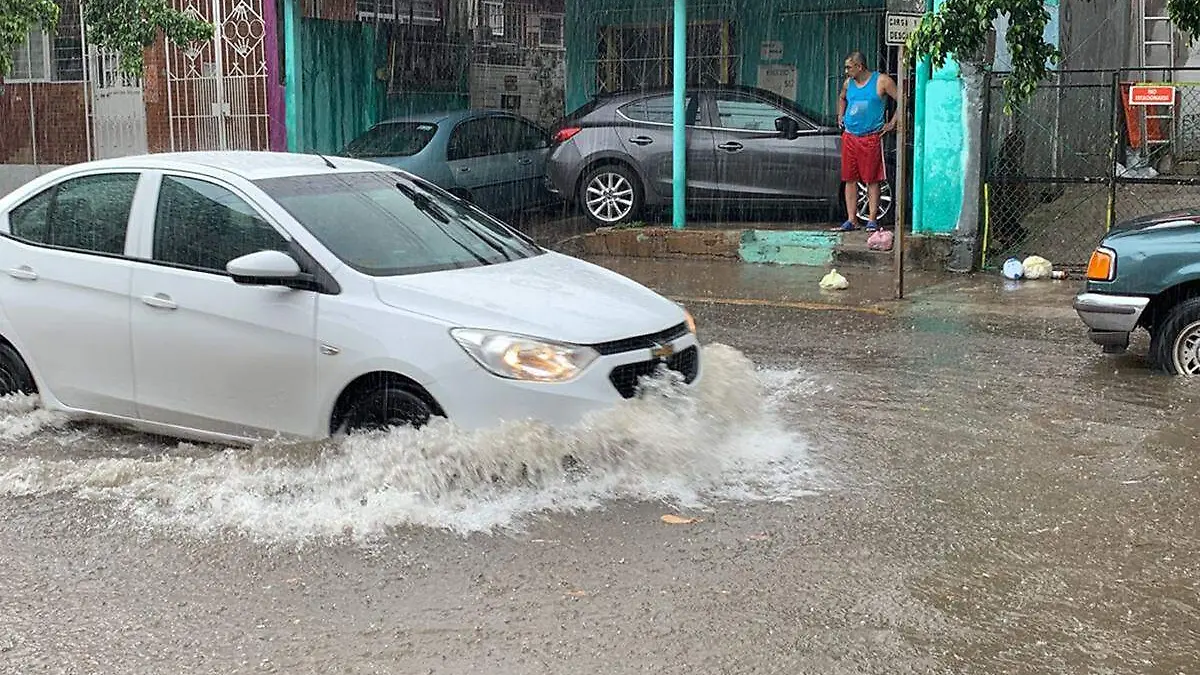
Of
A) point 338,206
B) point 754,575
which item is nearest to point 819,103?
point 338,206

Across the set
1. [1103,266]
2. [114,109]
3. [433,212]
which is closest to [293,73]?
[114,109]

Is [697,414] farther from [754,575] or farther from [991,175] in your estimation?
[991,175]

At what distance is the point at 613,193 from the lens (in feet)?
49.0

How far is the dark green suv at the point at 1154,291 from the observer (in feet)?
25.6

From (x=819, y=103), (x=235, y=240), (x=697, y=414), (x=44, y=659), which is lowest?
(x=44, y=659)

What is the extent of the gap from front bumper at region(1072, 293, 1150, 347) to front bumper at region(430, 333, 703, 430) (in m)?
3.95

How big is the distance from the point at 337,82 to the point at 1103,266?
12.3 metres

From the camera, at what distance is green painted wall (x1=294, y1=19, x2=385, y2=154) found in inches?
675

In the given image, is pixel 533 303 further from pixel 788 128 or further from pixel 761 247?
pixel 788 128

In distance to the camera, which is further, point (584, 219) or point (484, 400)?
point (584, 219)

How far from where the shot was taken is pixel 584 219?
663 inches

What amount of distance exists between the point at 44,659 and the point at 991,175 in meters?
10.3

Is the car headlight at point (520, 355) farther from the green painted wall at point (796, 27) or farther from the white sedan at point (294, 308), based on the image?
the green painted wall at point (796, 27)

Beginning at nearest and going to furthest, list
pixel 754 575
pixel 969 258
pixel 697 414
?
pixel 754 575 < pixel 697 414 < pixel 969 258
